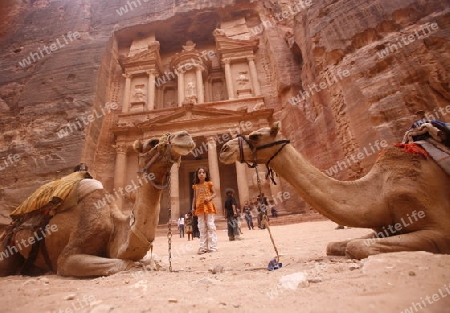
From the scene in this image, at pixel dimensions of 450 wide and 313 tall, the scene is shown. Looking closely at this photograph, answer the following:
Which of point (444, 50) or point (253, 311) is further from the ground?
point (444, 50)

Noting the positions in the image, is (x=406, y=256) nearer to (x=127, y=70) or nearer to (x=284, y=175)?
(x=284, y=175)

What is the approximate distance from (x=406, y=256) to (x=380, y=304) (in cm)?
94

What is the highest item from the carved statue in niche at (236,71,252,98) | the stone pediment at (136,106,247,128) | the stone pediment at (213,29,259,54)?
the stone pediment at (213,29,259,54)

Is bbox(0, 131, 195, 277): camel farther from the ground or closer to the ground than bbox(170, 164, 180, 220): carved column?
closer to the ground

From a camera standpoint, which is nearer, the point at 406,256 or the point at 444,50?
the point at 406,256

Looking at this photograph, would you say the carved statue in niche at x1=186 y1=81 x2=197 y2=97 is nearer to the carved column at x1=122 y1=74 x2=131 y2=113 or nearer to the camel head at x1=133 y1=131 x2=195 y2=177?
the carved column at x1=122 y1=74 x2=131 y2=113

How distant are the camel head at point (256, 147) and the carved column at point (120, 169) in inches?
662

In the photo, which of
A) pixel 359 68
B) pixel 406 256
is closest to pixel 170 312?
pixel 406 256

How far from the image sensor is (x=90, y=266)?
9.11ft

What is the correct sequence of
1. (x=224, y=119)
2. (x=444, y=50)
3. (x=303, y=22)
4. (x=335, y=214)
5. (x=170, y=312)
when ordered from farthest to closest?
(x=224, y=119) < (x=303, y=22) < (x=444, y=50) < (x=335, y=214) < (x=170, y=312)

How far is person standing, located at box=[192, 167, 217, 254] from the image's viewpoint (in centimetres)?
557

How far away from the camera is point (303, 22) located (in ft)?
50.3

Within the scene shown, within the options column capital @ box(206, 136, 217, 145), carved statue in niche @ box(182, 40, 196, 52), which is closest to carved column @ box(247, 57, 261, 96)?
column capital @ box(206, 136, 217, 145)

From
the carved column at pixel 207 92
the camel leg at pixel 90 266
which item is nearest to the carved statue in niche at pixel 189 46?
the carved column at pixel 207 92
